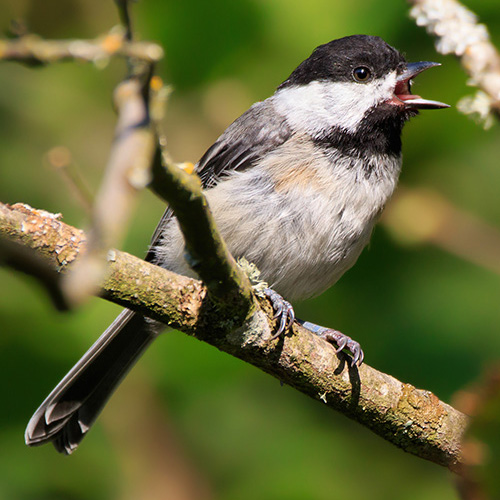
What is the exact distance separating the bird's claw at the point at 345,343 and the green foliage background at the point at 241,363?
26 centimetres

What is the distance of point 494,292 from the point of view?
10.4ft

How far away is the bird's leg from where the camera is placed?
263 cm

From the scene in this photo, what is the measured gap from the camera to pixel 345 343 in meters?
2.79

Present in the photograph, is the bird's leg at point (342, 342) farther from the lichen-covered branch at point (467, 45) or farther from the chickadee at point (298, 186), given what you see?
the lichen-covered branch at point (467, 45)

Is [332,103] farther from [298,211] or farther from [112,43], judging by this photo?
[112,43]

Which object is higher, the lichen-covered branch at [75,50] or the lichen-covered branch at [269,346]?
the lichen-covered branch at [269,346]

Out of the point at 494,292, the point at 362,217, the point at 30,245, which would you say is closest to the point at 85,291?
the point at 30,245

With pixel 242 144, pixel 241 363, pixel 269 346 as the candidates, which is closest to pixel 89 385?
pixel 241 363

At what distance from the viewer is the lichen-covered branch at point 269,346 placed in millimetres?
2057

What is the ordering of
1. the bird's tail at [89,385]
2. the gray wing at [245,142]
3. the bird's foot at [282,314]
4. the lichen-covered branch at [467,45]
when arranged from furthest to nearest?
the gray wing at [245,142] → the bird's tail at [89,385] → the bird's foot at [282,314] → the lichen-covered branch at [467,45]

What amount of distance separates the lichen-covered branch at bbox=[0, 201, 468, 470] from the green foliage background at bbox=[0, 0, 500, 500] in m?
0.57

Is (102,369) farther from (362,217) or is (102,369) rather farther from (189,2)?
(189,2)

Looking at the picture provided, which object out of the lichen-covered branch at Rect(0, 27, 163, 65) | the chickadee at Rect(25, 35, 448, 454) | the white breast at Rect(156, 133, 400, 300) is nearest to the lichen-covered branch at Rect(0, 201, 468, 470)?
the chickadee at Rect(25, 35, 448, 454)

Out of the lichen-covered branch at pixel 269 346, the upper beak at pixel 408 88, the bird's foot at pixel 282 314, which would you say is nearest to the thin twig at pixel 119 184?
the lichen-covered branch at pixel 269 346
